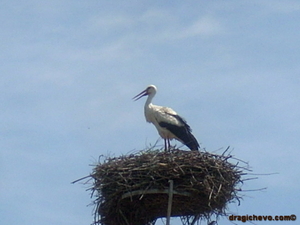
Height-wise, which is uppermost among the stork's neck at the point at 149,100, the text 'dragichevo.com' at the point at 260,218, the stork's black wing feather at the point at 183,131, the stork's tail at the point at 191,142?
the stork's neck at the point at 149,100

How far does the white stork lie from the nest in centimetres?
232

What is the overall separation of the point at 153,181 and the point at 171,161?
1.34 ft

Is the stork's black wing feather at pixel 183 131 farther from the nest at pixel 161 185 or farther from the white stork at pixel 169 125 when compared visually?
the nest at pixel 161 185

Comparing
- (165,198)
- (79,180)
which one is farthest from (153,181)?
(79,180)

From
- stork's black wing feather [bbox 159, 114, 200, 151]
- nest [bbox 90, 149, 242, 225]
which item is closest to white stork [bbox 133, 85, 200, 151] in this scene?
stork's black wing feather [bbox 159, 114, 200, 151]

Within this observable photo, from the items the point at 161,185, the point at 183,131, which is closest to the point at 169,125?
the point at 183,131

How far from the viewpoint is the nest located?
41.5 ft

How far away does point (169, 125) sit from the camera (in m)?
15.7

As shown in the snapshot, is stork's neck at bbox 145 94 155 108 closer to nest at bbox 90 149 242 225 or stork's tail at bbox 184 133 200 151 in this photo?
stork's tail at bbox 184 133 200 151

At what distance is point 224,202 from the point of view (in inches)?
508

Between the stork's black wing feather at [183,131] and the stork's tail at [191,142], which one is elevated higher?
the stork's black wing feather at [183,131]

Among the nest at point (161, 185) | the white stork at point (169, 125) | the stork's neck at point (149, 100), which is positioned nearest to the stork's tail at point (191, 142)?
the white stork at point (169, 125)

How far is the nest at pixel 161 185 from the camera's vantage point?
41.5 feet

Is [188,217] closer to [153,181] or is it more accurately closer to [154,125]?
[153,181]
